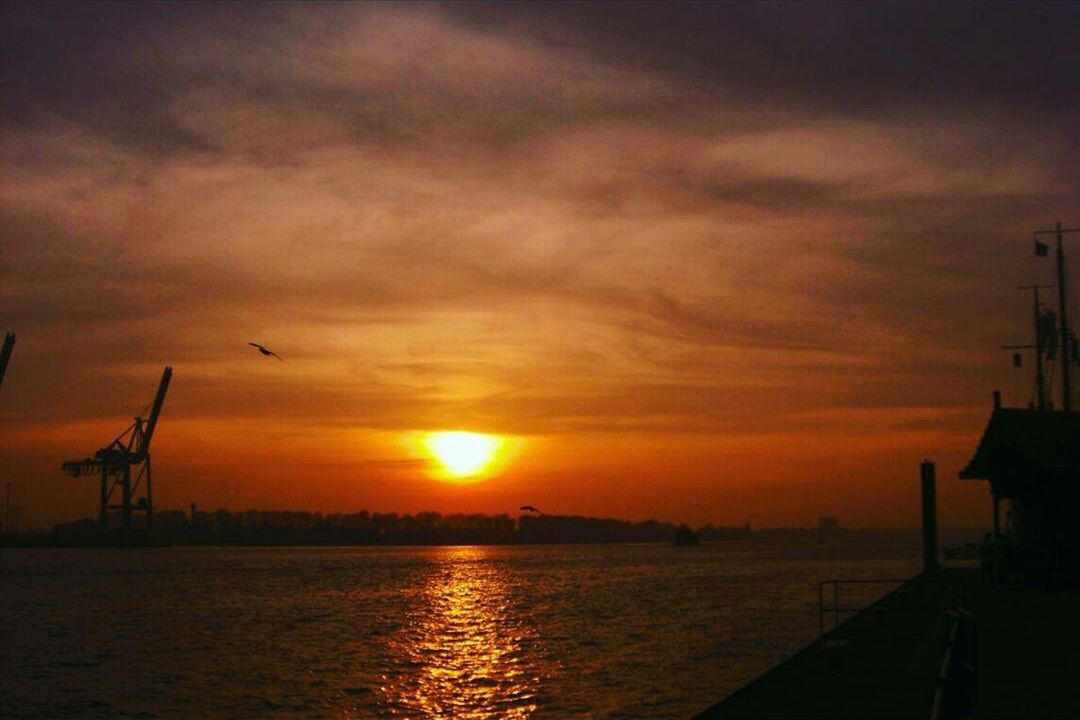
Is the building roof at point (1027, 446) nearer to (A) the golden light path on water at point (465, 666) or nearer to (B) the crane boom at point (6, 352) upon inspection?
(A) the golden light path on water at point (465, 666)

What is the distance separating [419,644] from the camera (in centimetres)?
4522

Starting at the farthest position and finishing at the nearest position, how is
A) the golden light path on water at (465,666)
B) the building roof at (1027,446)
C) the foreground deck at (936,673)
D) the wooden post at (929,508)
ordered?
the wooden post at (929,508), the building roof at (1027,446), the golden light path on water at (465,666), the foreground deck at (936,673)

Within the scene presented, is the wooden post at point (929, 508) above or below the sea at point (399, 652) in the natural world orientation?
above

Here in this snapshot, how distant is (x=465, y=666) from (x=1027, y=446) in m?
20.0

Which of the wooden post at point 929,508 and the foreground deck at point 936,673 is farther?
the wooden post at point 929,508

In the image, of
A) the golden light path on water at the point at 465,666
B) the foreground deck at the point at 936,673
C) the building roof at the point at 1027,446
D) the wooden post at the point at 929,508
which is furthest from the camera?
the wooden post at the point at 929,508

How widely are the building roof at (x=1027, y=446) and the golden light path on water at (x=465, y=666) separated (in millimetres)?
15973

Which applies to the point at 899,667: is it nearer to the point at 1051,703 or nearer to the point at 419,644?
the point at 1051,703

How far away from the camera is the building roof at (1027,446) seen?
118 ft

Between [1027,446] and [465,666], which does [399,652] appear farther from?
[1027,446]

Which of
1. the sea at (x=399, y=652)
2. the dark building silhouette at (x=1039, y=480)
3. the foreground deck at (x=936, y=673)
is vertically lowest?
the sea at (x=399, y=652)

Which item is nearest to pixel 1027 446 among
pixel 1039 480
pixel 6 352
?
pixel 1039 480

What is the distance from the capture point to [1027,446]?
3866 centimetres

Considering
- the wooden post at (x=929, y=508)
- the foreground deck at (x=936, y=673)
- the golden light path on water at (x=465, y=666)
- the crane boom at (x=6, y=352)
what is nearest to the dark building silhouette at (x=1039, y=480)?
the foreground deck at (x=936, y=673)
